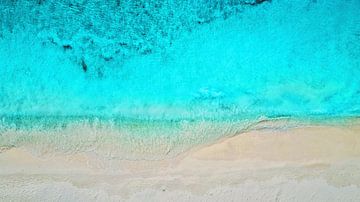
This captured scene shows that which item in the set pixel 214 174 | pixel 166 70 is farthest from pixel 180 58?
pixel 214 174

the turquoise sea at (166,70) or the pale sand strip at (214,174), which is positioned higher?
the turquoise sea at (166,70)

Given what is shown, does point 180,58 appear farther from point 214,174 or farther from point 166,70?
point 214,174

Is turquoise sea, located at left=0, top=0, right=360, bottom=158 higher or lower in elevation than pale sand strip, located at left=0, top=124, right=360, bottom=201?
higher

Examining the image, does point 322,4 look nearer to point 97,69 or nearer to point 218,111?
point 218,111

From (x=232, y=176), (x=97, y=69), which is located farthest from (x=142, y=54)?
(x=232, y=176)
